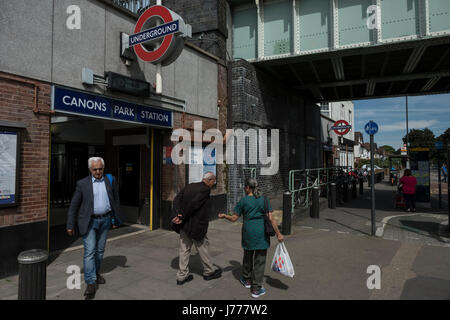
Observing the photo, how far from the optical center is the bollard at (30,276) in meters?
3.01

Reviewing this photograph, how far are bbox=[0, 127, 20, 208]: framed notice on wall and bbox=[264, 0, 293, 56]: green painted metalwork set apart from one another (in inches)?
323

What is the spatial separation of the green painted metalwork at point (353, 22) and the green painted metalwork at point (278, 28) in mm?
1599

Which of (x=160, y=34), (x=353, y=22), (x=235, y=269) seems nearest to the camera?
(x=235, y=269)

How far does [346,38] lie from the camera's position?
9211mm

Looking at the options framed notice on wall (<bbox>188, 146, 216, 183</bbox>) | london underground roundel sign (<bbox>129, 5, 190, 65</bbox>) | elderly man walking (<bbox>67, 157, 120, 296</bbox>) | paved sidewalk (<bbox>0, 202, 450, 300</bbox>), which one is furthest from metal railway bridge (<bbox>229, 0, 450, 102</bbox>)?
elderly man walking (<bbox>67, 157, 120, 296</bbox>)

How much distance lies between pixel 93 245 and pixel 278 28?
907cm

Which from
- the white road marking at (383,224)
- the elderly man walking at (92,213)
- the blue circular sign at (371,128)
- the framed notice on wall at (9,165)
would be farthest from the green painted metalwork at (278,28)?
the framed notice on wall at (9,165)

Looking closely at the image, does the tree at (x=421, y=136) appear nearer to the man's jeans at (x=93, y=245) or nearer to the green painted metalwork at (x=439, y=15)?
the green painted metalwork at (x=439, y=15)

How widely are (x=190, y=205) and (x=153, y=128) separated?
4.11 metres

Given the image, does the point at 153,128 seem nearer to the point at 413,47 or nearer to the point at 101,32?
the point at 101,32

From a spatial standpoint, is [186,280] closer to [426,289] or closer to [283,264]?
[283,264]

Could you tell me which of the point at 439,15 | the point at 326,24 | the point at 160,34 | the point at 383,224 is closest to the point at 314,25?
the point at 326,24

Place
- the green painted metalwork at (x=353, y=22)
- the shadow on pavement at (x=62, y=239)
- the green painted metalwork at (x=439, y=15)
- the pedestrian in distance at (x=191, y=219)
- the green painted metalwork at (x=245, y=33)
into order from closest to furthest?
1. the pedestrian in distance at (x=191, y=219)
2. the shadow on pavement at (x=62, y=239)
3. the green painted metalwork at (x=439, y=15)
4. the green painted metalwork at (x=353, y=22)
5. the green painted metalwork at (x=245, y=33)

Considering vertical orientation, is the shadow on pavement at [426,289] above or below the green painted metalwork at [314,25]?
below
